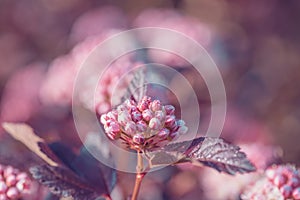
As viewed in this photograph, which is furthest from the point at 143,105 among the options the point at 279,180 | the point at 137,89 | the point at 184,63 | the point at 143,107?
the point at 184,63

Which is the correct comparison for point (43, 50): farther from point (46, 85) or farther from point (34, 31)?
point (46, 85)

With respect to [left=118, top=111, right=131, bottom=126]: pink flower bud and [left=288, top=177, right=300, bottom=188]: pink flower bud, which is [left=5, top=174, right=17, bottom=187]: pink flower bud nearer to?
[left=118, top=111, right=131, bottom=126]: pink flower bud

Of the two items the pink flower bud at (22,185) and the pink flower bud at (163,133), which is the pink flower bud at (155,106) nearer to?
the pink flower bud at (163,133)

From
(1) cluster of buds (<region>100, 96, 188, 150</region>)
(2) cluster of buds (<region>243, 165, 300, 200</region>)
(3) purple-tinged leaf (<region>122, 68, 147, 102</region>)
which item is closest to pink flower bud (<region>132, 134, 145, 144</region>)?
(1) cluster of buds (<region>100, 96, 188, 150</region>)

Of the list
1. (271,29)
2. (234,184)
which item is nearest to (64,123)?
(234,184)

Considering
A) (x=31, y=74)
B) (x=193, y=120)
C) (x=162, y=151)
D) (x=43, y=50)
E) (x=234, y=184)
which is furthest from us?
(x=43, y=50)

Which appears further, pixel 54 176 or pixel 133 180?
pixel 133 180
